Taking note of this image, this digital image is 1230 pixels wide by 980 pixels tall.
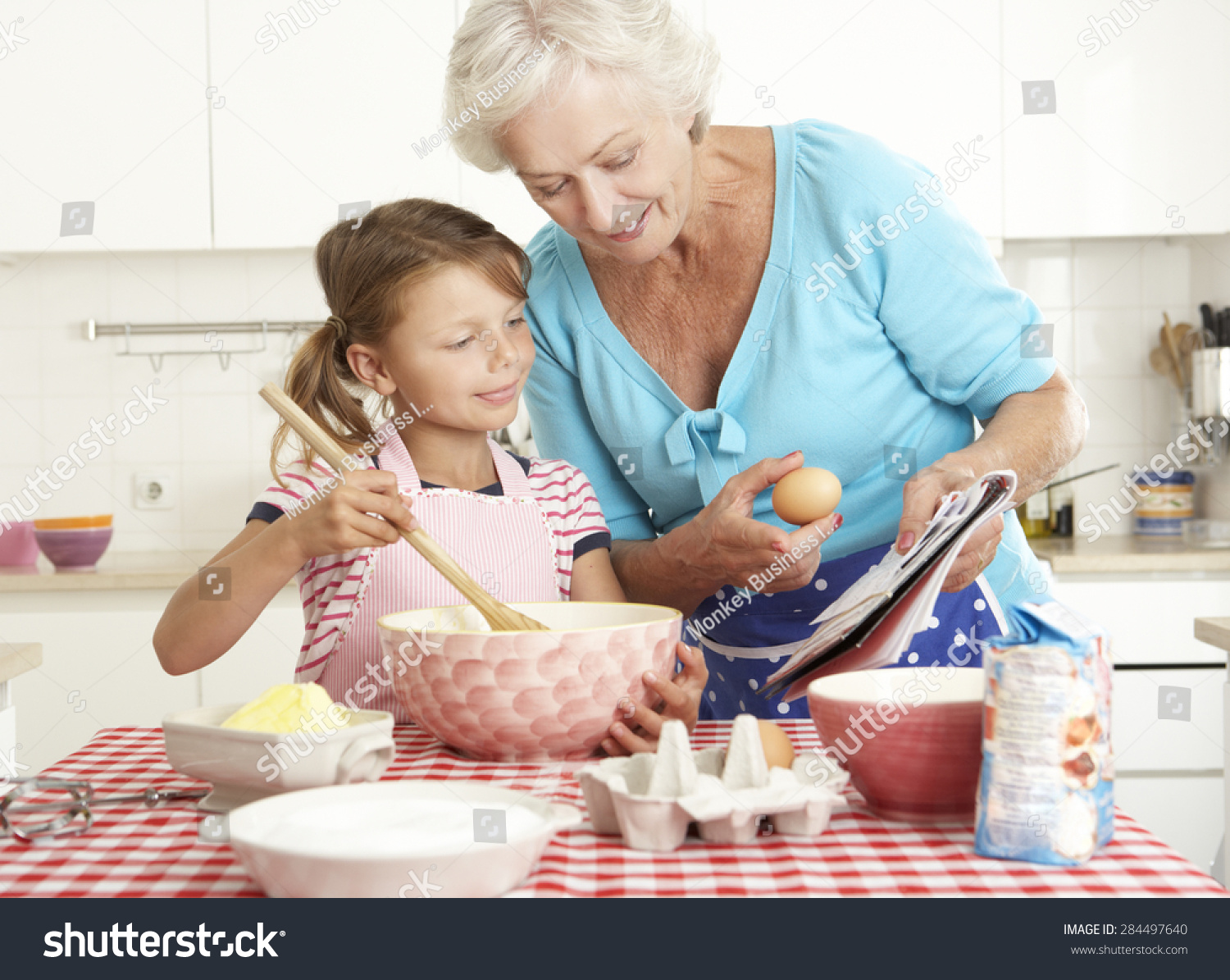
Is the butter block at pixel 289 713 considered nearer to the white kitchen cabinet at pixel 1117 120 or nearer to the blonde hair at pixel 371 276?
the blonde hair at pixel 371 276

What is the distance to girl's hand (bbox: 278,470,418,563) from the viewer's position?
2.92ft

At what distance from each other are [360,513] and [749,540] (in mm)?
354

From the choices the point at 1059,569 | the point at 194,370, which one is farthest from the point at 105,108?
the point at 1059,569

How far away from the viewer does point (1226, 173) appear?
2.50 metres

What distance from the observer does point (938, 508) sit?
34.8 inches

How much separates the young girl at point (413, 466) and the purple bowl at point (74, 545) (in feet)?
4.28

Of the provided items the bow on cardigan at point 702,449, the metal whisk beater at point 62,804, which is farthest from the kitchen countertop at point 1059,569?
the metal whisk beater at point 62,804

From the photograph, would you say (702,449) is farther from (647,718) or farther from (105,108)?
(105,108)

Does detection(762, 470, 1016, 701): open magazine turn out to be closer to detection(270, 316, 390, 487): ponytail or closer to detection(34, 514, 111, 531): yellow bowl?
detection(270, 316, 390, 487): ponytail

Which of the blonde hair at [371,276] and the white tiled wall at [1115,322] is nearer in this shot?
the blonde hair at [371,276]

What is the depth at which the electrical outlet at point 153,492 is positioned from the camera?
281 centimetres

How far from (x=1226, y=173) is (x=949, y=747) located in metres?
2.38

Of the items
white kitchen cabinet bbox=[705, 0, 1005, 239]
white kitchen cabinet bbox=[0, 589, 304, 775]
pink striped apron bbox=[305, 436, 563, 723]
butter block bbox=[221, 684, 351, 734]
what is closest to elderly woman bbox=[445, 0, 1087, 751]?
pink striped apron bbox=[305, 436, 563, 723]

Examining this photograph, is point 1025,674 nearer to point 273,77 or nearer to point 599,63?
point 599,63
